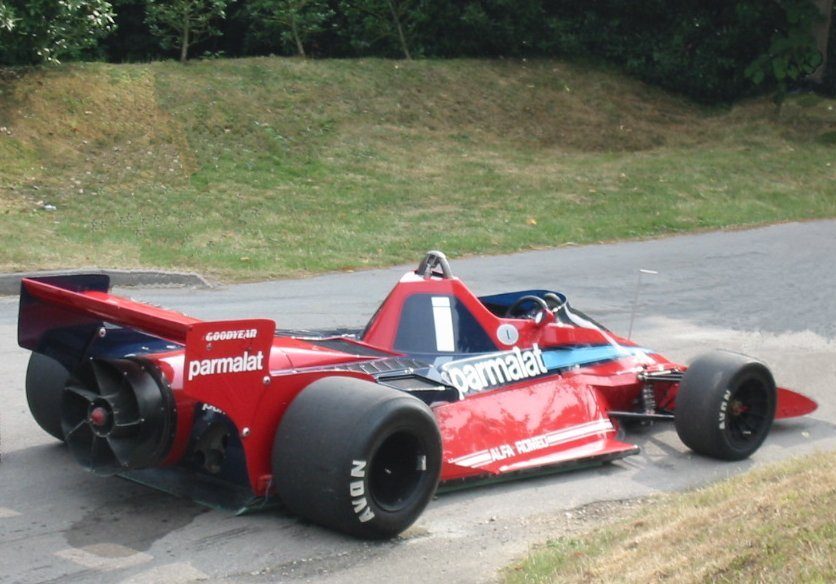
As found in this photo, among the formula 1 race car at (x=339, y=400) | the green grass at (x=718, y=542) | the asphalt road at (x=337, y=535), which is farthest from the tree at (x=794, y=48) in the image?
the green grass at (x=718, y=542)

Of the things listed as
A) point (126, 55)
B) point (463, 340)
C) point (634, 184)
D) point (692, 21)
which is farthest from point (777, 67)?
point (463, 340)

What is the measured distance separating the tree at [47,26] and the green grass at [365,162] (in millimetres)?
533

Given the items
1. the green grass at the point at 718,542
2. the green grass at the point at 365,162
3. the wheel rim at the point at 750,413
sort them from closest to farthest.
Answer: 1. the green grass at the point at 718,542
2. the wheel rim at the point at 750,413
3. the green grass at the point at 365,162

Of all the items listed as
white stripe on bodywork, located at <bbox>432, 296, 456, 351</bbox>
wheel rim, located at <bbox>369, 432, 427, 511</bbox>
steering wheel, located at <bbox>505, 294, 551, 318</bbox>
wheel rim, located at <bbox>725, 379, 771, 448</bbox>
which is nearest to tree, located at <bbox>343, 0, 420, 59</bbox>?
steering wheel, located at <bbox>505, 294, 551, 318</bbox>

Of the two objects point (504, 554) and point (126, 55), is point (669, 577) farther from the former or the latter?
point (126, 55)

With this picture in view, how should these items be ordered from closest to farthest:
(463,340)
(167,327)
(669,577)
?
(669,577) → (167,327) → (463,340)

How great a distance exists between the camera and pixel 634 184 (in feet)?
71.3

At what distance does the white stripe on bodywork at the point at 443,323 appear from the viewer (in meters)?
7.68

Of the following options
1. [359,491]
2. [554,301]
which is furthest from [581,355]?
[359,491]

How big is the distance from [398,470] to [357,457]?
54cm

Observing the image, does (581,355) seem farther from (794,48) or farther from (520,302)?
(794,48)

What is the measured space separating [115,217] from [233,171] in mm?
3398

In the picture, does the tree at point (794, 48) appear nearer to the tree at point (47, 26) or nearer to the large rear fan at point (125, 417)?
the tree at point (47, 26)

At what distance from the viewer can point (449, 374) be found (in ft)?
24.3
